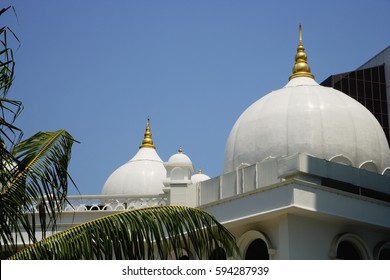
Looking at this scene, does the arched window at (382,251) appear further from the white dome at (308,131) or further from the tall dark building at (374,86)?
the tall dark building at (374,86)

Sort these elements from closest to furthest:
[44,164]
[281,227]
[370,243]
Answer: [44,164] < [281,227] < [370,243]

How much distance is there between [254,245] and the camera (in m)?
18.4

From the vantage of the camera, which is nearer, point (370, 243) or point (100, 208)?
point (370, 243)

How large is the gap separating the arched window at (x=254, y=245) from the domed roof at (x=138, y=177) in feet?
31.6

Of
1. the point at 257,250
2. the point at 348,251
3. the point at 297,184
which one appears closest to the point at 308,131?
the point at 297,184

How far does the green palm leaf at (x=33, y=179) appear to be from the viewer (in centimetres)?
991

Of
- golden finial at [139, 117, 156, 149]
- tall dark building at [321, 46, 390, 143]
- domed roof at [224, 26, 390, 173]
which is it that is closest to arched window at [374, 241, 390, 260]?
domed roof at [224, 26, 390, 173]

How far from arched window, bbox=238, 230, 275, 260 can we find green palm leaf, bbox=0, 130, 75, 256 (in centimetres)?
781

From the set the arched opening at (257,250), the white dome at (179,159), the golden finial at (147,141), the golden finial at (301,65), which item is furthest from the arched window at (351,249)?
the golden finial at (147,141)

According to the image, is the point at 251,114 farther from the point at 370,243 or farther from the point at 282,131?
the point at 370,243

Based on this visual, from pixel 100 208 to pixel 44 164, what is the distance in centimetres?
1255

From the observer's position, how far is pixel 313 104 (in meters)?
20.7

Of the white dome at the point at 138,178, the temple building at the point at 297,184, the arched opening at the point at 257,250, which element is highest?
the white dome at the point at 138,178

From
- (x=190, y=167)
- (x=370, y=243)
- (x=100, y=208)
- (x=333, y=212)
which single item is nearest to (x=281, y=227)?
(x=333, y=212)
